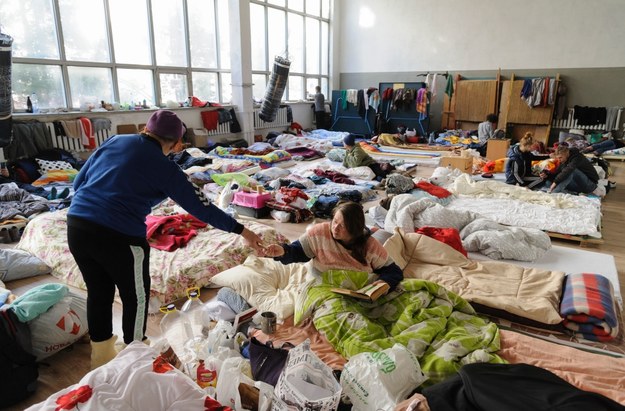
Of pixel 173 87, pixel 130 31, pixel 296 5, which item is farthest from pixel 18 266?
pixel 296 5

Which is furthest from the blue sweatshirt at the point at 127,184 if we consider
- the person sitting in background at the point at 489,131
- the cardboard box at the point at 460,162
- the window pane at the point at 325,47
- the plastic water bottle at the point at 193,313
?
the window pane at the point at 325,47

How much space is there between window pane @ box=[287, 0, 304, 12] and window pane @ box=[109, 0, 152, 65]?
4.49 metres

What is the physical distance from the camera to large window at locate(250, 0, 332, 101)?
33.3ft

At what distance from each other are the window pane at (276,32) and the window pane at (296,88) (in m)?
0.84

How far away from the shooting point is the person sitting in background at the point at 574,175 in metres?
5.04

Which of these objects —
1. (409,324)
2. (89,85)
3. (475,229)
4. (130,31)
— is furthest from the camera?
(130,31)

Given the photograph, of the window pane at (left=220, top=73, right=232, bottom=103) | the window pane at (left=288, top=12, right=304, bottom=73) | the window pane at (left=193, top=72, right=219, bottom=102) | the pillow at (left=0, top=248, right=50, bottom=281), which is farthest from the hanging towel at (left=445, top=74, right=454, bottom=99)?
the pillow at (left=0, top=248, right=50, bottom=281)

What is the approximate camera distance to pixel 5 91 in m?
4.99

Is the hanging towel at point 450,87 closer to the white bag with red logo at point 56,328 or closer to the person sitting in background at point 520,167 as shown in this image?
the person sitting in background at point 520,167

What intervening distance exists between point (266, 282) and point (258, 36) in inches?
346

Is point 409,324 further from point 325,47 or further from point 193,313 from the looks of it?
point 325,47

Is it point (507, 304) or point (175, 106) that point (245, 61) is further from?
point (507, 304)

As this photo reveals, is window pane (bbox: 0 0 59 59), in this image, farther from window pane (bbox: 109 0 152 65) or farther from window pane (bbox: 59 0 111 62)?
window pane (bbox: 109 0 152 65)

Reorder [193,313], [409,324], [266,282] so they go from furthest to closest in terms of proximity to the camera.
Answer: [266,282]
[193,313]
[409,324]
